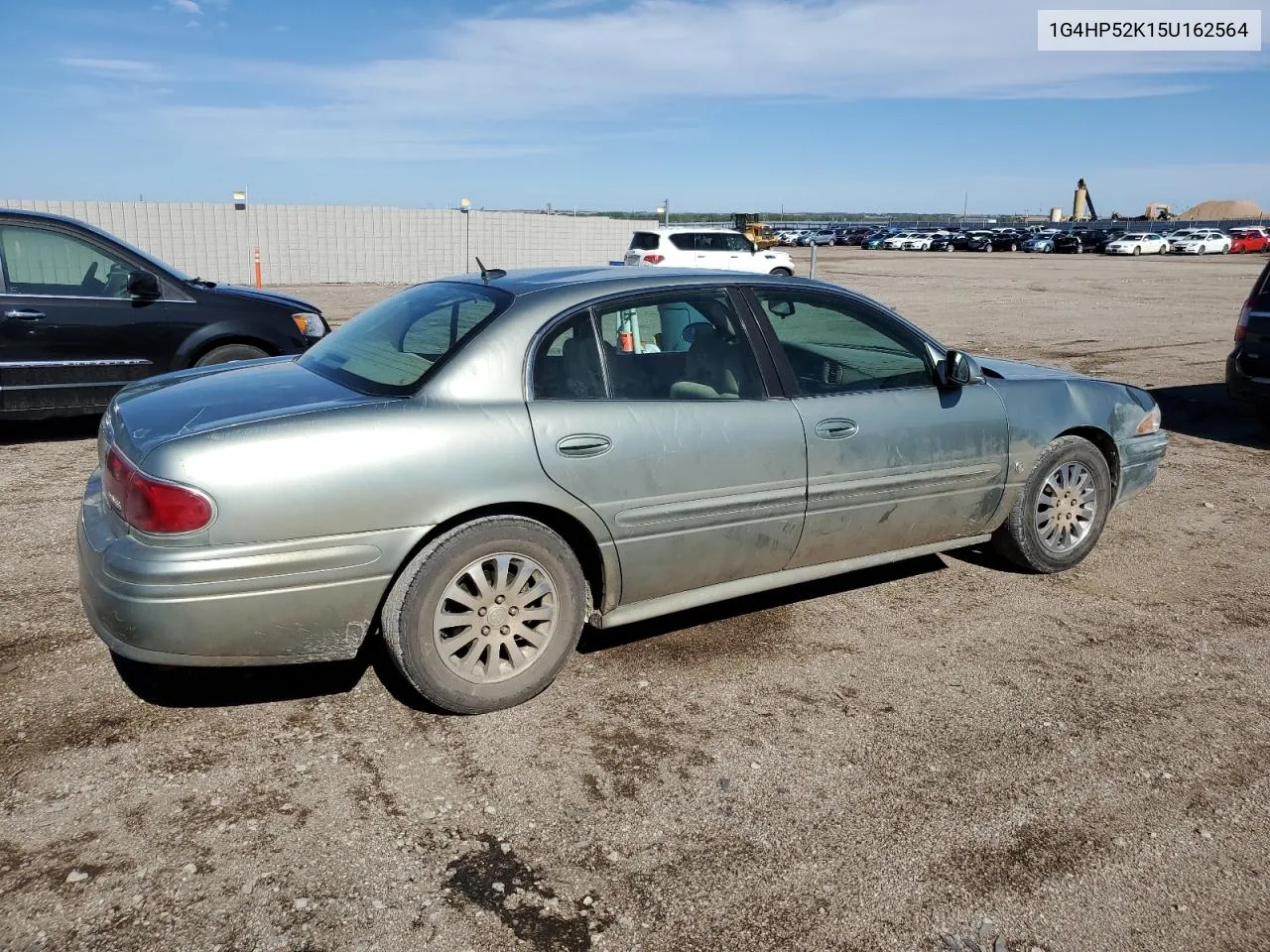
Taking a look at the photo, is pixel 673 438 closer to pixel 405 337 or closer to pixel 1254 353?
pixel 405 337

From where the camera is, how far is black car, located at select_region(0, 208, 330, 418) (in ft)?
24.6

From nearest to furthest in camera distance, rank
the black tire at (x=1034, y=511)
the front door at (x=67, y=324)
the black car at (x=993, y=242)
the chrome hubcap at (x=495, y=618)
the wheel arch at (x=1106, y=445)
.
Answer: the chrome hubcap at (x=495, y=618), the black tire at (x=1034, y=511), the wheel arch at (x=1106, y=445), the front door at (x=67, y=324), the black car at (x=993, y=242)

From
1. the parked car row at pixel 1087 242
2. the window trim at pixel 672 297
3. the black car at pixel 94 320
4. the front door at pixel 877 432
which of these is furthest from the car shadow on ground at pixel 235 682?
the parked car row at pixel 1087 242

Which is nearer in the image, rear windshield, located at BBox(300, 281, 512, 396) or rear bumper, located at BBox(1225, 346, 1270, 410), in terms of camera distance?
rear windshield, located at BBox(300, 281, 512, 396)

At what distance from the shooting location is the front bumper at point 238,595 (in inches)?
130

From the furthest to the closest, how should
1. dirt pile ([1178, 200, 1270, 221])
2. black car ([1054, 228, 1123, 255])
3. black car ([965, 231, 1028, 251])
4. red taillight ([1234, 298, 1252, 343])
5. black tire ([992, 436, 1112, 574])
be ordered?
dirt pile ([1178, 200, 1270, 221]) < black car ([965, 231, 1028, 251]) < black car ([1054, 228, 1123, 255]) < red taillight ([1234, 298, 1252, 343]) < black tire ([992, 436, 1112, 574])

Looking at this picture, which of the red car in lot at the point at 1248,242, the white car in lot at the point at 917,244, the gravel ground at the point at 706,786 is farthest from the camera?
the white car in lot at the point at 917,244

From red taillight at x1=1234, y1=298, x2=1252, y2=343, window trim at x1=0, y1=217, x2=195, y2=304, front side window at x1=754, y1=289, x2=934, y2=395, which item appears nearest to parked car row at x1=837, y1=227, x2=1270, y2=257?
red taillight at x1=1234, y1=298, x2=1252, y2=343

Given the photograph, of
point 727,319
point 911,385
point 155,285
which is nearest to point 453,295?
point 727,319

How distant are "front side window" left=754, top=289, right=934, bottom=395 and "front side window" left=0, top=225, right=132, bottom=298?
222 inches

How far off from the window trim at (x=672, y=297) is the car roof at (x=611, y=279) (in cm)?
2

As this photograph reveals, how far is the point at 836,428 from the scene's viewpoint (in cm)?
440

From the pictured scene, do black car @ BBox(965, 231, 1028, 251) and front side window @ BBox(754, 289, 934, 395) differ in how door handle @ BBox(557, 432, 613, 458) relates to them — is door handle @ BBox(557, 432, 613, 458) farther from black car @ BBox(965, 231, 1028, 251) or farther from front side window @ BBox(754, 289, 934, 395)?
black car @ BBox(965, 231, 1028, 251)

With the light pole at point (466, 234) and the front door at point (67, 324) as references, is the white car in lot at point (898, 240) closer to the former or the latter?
the light pole at point (466, 234)
